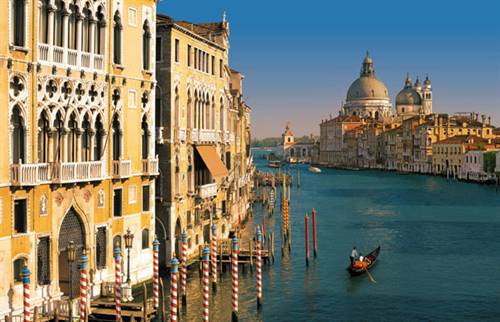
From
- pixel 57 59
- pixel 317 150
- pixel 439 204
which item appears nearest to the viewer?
pixel 57 59

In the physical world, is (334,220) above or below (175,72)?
below

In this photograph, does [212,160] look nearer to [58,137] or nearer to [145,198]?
[145,198]

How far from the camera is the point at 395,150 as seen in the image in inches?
3962

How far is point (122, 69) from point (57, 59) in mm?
2412

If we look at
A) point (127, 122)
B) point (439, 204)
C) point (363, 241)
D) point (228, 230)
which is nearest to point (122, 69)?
point (127, 122)

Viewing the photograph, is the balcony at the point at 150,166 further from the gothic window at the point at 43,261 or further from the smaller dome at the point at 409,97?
the smaller dome at the point at 409,97

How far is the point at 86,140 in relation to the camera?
48.8 feet

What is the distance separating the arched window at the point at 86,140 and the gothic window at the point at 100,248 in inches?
64.5

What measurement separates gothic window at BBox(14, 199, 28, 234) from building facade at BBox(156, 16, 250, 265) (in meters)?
6.35

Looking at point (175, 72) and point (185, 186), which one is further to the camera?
point (185, 186)

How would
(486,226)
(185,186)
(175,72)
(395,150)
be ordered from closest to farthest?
(175,72), (185,186), (486,226), (395,150)

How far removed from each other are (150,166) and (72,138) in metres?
3.23

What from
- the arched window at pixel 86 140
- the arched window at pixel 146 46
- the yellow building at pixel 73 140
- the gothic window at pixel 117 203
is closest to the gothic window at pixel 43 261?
the yellow building at pixel 73 140

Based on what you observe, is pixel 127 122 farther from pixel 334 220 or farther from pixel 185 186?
pixel 334 220
